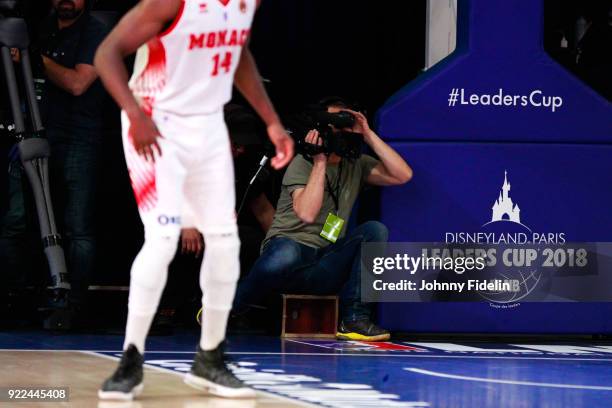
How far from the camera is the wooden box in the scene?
7031mm

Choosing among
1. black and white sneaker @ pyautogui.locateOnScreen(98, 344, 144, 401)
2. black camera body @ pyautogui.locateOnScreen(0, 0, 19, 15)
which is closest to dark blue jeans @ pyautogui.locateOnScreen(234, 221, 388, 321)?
black camera body @ pyautogui.locateOnScreen(0, 0, 19, 15)

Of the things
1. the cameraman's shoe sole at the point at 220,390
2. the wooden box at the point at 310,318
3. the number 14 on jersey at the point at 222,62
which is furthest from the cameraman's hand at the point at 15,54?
the cameraman's shoe sole at the point at 220,390

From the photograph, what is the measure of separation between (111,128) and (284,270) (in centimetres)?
173

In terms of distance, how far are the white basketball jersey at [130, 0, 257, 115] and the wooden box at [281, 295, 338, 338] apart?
9.43 feet

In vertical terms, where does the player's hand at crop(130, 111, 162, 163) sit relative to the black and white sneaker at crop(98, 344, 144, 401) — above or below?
above

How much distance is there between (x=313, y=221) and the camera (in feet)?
22.4

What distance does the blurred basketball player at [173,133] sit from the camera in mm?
4164

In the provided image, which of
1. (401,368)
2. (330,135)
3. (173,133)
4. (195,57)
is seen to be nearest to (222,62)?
(195,57)

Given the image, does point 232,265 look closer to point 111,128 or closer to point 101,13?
point 101,13

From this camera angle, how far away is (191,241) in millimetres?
6738

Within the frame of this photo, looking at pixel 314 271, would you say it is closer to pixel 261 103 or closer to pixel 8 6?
pixel 8 6

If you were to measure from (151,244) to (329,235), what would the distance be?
2737 millimetres

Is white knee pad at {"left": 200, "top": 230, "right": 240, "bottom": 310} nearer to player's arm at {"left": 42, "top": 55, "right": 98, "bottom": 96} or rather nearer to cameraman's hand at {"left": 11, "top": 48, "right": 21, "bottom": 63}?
player's arm at {"left": 42, "top": 55, "right": 98, "bottom": 96}

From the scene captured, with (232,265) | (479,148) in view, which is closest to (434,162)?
(479,148)
